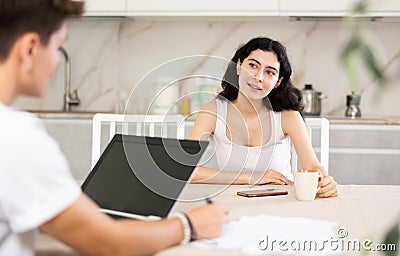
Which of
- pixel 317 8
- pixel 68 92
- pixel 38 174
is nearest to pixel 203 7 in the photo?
pixel 317 8

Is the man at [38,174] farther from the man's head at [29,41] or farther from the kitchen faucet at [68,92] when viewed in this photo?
the kitchen faucet at [68,92]

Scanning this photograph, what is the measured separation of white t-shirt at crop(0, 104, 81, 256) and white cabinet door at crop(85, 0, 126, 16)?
2.76m

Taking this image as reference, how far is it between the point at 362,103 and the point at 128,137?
8.43 feet

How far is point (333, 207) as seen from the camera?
4.62 feet

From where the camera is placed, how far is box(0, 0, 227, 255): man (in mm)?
842

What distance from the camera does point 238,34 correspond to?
12.5ft

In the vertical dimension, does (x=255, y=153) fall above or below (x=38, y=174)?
below

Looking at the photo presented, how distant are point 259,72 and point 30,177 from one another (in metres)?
1.37

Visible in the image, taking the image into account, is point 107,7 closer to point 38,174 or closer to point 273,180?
point 273,180

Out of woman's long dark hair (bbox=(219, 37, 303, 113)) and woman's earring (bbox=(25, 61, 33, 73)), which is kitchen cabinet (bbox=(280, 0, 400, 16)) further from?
→ woman's earring (bbox=(25, 61, 33, 73))

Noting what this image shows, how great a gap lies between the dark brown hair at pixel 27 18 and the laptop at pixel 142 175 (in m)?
0.46

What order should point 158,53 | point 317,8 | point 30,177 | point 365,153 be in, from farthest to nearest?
point 158,53, point 317,8, point 365,153, point 30,177

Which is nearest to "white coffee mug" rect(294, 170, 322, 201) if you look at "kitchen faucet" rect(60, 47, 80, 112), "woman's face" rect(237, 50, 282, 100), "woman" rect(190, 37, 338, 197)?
"woman" rect(190, 37, 338, 197)

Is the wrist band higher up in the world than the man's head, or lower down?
lower down
